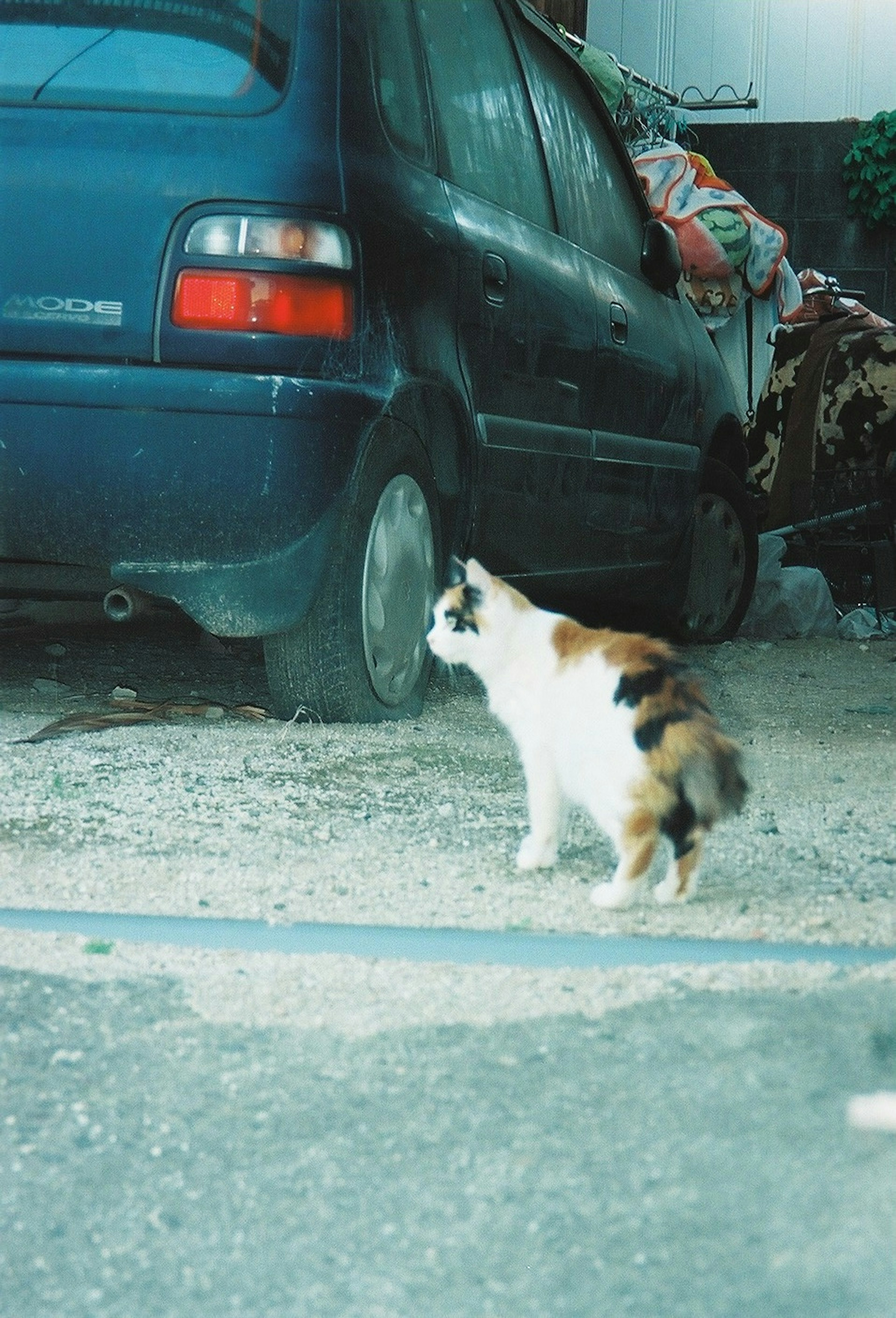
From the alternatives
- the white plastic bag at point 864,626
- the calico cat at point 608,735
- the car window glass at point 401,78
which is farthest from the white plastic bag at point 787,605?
the calico cat at point 608,735

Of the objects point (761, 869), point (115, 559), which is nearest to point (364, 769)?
point (115, 559)

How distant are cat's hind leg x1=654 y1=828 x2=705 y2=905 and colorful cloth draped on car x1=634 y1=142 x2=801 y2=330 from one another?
5.40m

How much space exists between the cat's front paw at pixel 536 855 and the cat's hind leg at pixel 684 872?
0.26m

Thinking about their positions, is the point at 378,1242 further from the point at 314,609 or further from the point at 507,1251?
the point at 314,609

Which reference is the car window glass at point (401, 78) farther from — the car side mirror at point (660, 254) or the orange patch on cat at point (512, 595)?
the car side mirror at point (660, 254)

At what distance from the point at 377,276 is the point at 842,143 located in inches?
437

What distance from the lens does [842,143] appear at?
45.3ft

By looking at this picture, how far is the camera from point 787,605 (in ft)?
24.0

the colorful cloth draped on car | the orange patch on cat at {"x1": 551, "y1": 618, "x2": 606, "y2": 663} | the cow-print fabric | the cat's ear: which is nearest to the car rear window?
the cat's ear

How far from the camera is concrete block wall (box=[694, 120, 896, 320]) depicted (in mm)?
13812

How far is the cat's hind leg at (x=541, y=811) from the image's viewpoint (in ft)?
9.78

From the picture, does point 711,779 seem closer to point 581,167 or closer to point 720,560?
point 581,167

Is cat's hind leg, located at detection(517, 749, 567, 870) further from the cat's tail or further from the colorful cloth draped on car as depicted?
the colorful cloth draped on car

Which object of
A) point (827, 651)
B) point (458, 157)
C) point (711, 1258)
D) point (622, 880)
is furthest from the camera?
point (827, 651)
